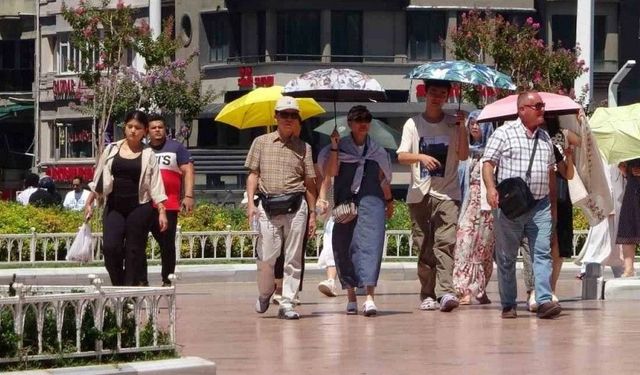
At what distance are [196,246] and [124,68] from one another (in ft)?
85.9

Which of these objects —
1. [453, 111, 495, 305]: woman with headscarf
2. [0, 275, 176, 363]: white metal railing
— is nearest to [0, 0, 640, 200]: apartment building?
[453, 111, 495, 305]: woman with headscarf

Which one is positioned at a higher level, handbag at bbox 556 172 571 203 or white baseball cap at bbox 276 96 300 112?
white baseball cap at bbox 276 96 300 112

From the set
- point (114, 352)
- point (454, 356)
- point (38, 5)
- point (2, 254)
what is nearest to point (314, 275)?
point (2, 254)

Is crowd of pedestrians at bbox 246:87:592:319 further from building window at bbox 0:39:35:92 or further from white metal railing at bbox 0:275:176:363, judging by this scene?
building window at bbox 0:39:35:92

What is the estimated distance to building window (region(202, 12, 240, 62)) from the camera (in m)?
64.6

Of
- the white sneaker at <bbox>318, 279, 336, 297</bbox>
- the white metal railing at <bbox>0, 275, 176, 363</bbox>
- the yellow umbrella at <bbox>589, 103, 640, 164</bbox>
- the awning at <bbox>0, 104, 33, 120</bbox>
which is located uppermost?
the awning at <bbox>0, 104, 33, 120</bbox>

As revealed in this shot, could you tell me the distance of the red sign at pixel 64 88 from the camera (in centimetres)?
6835

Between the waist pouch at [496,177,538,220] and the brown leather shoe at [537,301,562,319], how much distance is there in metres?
0.78

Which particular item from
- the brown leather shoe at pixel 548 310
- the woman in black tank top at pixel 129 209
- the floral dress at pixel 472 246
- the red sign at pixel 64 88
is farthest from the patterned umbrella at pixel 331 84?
the red sign at pixel 64 88

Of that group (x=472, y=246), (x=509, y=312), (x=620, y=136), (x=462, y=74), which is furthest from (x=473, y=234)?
(x=620, y=136)

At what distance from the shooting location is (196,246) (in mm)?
27203

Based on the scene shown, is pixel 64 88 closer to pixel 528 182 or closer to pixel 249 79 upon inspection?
pixel 249 79

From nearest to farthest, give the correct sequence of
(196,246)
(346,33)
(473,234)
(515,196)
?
(515,196), (473,234), (196,246), (346,33)

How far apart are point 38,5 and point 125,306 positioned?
6064cm
